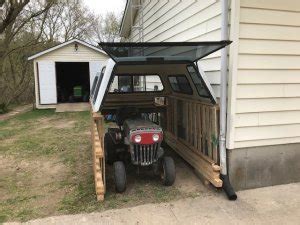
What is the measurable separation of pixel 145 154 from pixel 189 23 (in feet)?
9.13

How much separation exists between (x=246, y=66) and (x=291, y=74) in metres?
0.83

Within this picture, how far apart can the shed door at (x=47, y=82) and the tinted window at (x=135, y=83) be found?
818cm

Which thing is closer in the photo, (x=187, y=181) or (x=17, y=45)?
(x=187, y=181)

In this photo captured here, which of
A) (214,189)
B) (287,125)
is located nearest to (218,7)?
(287,125)

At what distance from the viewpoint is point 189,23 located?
6105 mm

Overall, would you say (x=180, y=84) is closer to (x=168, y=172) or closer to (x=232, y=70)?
(x=232, y=70)

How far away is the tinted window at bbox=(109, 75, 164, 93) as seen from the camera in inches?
291

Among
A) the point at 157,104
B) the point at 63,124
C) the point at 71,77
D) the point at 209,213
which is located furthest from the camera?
the point at 71,77

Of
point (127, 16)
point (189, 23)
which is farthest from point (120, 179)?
point (127, 16)

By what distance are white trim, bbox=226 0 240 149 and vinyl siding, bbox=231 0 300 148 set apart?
0.06m

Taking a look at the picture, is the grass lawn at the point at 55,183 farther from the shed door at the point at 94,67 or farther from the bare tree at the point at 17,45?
the bare tree at the point at 17,45

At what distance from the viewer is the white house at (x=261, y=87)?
14.7 feet

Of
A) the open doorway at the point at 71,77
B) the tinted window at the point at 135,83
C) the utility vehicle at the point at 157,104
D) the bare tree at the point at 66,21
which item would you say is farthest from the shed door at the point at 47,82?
the bare tree at the point at 66,21

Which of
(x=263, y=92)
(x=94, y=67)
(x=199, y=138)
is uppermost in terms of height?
(x=94, y=67)
